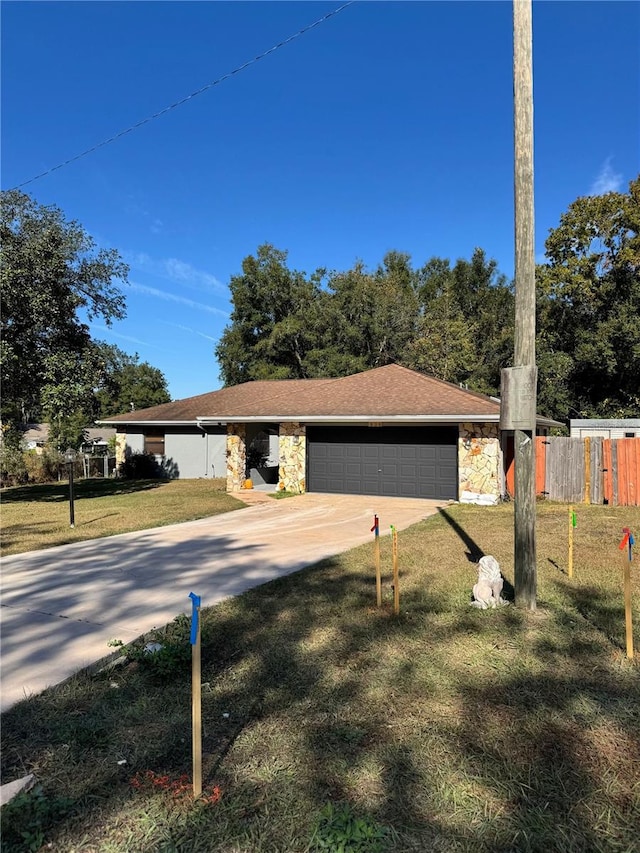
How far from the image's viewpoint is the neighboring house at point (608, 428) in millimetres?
17516

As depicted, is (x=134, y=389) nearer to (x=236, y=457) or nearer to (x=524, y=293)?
(x=236, y=457)

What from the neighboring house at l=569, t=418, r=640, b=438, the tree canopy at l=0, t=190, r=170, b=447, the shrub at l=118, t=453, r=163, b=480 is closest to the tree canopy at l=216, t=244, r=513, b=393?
the neighboring house at l=569, t=418, r=640, b=438

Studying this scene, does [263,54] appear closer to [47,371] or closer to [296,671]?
[296,671]

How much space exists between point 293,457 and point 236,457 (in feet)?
7.43

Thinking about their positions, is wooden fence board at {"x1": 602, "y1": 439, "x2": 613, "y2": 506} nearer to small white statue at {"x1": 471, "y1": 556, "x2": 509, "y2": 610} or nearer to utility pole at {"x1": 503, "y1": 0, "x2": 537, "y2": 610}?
utility pole at {"x1": 503, "y1": 0, "x2": 537, "y2": 610}

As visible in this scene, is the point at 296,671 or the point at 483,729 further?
the point at 296,671

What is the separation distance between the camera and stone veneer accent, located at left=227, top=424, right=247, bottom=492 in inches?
694

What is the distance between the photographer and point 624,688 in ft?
11.7

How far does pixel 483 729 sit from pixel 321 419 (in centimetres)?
1252

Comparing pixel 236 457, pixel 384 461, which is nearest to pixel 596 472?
pixel 384 461

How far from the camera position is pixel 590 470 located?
529 inches

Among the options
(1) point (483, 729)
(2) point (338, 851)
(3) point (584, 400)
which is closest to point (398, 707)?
(1) point (483, 729)

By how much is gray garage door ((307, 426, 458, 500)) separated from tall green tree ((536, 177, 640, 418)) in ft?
49.9

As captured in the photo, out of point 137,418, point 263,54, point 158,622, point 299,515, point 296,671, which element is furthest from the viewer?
point 137,418
